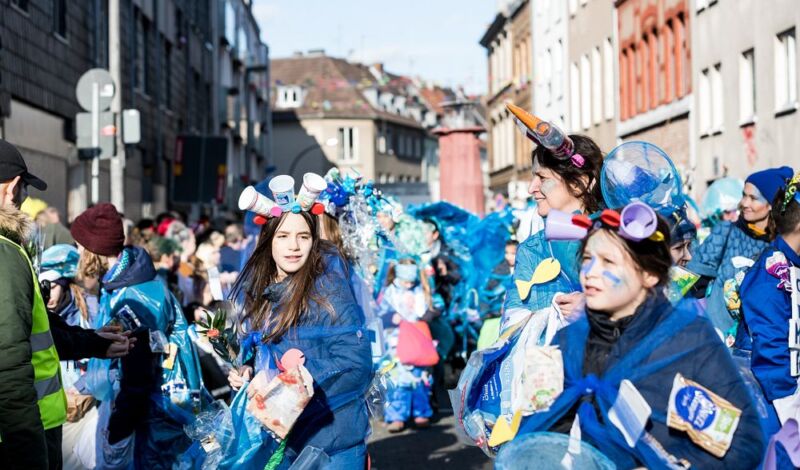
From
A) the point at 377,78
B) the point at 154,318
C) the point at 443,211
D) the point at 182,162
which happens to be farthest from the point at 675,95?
the point at 377,78

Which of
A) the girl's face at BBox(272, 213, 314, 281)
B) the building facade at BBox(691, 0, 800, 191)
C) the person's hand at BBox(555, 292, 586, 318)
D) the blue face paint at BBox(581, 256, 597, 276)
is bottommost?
the person's hand at BBox(555, 292, 586, 318)

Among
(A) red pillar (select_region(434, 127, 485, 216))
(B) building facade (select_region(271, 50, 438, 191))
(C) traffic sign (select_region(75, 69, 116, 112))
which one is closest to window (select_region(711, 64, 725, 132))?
(A) red pillar (select_region(434, 127, 485, 216))

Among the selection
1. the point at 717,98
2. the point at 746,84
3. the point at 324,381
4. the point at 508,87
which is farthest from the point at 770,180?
the point at 508,87

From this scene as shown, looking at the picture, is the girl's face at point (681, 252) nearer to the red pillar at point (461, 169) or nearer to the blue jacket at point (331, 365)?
the blue jacket at point (331, 365)

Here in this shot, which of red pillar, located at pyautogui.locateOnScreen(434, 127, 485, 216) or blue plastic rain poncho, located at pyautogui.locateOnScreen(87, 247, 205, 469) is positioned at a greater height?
red pillar, located at pyautogui.locateOnScreen(434, 127, 485, 216)

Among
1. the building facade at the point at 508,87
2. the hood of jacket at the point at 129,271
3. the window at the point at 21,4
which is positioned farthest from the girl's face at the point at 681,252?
the building facade at the point at 508,87

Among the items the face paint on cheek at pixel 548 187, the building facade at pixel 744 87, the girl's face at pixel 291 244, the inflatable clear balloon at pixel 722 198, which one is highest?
the building facade at pixel 744 87

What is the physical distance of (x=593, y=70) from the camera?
39938mm

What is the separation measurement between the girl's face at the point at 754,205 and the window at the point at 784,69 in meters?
14.5

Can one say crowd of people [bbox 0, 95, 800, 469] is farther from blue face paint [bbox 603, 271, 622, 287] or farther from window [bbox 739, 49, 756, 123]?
window [bbox 739, 49, 756, 123]

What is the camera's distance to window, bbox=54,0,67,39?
61.2 feet

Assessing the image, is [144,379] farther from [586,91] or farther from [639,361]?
[586,91]

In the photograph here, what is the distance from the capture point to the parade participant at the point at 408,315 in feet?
39.7

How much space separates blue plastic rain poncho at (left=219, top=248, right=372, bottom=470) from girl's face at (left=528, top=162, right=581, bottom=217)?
867 mm
